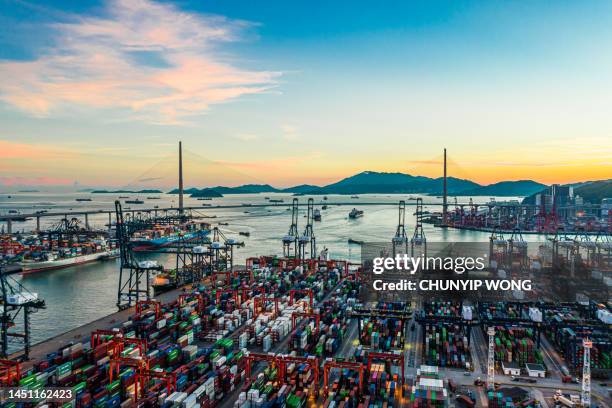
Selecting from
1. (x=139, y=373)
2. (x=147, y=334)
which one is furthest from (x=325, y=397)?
(x=147, y=334)

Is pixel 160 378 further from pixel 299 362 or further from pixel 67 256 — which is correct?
pixel 67 256

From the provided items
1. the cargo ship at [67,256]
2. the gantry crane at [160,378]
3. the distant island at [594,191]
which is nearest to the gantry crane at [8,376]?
the gantry crane at [160,378]

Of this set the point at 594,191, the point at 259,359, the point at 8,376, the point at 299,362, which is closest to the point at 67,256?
the point at 8,376

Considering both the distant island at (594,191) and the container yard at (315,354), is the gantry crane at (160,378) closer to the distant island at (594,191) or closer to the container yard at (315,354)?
the container yard at (315,354)

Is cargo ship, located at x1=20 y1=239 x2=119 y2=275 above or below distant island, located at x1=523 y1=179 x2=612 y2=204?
below

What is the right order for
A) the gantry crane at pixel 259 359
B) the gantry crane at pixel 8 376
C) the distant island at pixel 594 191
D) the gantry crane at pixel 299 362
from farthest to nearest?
the distant island at pixel 594 191, the gantry crane at pixel 259 359, the gantry crane at pixel 299 362, the gantry crane at pixel 8 376

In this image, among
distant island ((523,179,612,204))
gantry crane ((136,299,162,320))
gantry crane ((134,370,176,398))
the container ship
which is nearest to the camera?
gantry crane ((134,370,176,398))

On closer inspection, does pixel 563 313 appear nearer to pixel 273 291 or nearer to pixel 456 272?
pixel 456 272

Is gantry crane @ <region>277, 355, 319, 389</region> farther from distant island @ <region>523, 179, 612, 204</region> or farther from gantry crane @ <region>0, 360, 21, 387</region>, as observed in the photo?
distant island @ <region>523, 179, 612, 204</region>

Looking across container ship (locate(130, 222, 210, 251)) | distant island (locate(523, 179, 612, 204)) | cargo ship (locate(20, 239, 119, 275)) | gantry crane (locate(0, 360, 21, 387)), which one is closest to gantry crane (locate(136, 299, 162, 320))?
gantry crane (locate(0, 360, 21, 387))
